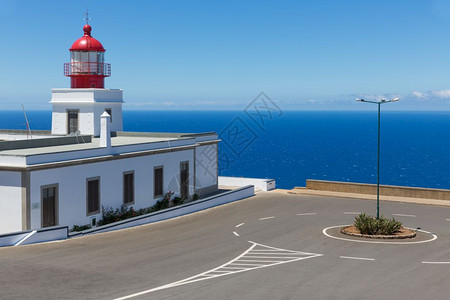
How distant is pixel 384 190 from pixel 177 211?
1707cm

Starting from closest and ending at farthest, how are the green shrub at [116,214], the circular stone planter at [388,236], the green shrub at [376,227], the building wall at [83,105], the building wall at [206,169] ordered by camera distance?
the circular stone planter at [388,236] → the green shrub at [376,227] → the green shrub at [116,214] → the building wall at [206,169] → the building wall at [83,105]

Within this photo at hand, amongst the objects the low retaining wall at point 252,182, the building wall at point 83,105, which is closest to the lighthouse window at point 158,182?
the building wall at point 83,105

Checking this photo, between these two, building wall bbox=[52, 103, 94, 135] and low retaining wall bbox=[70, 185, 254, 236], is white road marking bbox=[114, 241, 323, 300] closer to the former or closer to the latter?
low retaining wall bbox=[70, 185, 254, 236]

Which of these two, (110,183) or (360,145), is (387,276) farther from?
(360,145)

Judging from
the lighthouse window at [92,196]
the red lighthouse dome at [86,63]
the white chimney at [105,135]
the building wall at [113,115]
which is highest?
the red lighthouse dome at [86,63]

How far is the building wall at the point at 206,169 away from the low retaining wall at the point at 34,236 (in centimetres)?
1493

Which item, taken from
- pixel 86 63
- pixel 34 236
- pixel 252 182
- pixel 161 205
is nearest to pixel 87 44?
pixel 86 63

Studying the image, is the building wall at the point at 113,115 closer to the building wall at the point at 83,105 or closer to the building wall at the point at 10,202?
the building wall at the point at 83,105

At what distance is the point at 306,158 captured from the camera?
12575 cm

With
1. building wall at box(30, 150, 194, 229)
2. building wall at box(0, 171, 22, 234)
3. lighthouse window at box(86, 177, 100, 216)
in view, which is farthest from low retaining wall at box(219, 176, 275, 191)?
building wall at box(0, 171, 22, 234)

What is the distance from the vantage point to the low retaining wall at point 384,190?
39.9 metres

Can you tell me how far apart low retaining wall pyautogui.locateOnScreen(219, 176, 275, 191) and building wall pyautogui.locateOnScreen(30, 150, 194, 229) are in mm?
8479

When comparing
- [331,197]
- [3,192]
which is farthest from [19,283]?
[331,197]

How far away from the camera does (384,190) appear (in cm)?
4181
